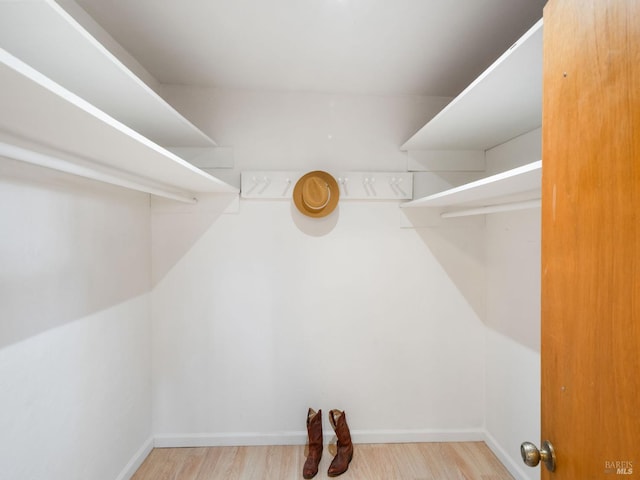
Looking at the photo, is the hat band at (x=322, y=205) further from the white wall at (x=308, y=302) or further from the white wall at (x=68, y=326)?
the white wall at (x=68, y=326)

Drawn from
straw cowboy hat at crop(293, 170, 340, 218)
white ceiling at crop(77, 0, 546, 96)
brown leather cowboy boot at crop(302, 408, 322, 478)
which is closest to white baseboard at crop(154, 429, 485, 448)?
brown leather cowboy boot at crop(302, 408, 322, 478)

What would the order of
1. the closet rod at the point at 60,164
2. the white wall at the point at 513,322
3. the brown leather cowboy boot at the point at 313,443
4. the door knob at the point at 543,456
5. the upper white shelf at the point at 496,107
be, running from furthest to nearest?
the brown leather cowboy boot at the point at 313,443 < the white wall at the point at 513,322 < the upper white shelf at the point at 496,107 < the closet rod at the point at 60,164 < the door knob at the point at 543,456

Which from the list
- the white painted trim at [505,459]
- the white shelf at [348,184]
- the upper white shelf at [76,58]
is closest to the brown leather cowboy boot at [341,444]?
the white painted trim at [505,459]

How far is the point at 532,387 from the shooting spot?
1.60 meters

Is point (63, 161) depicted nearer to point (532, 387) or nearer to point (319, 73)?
point (319, 73)

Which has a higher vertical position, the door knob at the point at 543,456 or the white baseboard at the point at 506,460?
the door knob at the point at 543,456

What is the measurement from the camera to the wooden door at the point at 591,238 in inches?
18.5

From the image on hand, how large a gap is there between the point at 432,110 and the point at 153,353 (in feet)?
8.14

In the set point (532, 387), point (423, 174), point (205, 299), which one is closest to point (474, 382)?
point (532, 387)

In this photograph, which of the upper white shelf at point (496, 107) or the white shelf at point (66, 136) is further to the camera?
the upper white shelf at point (496, 107)

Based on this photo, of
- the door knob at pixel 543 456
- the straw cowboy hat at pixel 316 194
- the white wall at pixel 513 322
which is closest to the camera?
the door knob at pixel 543 456

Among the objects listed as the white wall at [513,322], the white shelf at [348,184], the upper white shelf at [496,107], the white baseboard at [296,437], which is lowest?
the white baseboard at [296,437]

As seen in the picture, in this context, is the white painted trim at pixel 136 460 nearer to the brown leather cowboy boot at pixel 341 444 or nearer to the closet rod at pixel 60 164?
the brown leather cowboy boot at pixel 341 444

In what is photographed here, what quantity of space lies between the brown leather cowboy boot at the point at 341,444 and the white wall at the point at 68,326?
1163 mm
